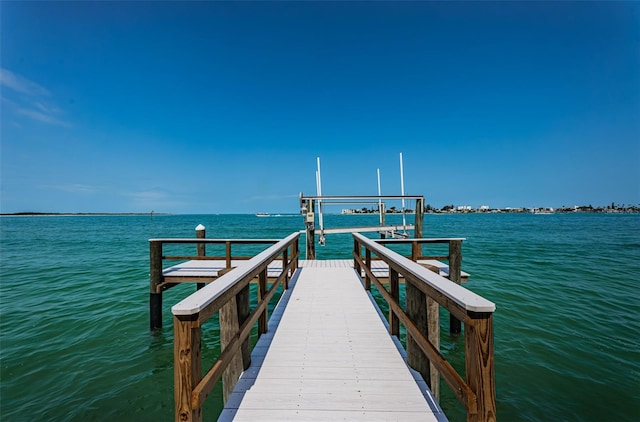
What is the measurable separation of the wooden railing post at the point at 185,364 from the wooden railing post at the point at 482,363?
1594 mm

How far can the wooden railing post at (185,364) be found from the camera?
1.54 m

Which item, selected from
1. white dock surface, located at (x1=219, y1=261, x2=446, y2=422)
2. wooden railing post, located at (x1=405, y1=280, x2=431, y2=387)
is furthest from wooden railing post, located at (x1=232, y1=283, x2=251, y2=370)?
wooden railing post, located at (x1=405, y1=280, x2=431, y2=387)

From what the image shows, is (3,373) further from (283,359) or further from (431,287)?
(431,287)

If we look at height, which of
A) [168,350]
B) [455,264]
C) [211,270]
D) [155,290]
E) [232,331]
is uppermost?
[232,331]

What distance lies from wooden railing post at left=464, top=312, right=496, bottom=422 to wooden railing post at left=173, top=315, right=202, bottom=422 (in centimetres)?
159

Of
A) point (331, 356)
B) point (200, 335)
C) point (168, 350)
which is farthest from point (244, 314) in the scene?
point (168, 350)

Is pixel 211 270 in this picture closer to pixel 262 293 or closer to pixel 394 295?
pixel 262 293

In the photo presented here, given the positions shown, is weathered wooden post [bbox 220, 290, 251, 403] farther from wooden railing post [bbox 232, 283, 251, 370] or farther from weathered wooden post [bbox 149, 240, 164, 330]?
weathered wooden post [bbox 149, 240, 164, 330]

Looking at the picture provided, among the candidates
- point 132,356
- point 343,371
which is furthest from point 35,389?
point 343,371

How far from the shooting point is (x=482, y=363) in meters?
1.51

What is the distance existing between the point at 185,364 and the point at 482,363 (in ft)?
5.68

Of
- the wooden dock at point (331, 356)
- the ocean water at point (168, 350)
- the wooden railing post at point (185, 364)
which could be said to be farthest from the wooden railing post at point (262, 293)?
the wooden railing post at point (185, 364)

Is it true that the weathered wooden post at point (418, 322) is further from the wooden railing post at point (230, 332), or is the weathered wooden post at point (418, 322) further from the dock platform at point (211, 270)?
the dock platform at point (211, 270)

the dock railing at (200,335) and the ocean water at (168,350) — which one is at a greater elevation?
the dock railing at (200,335)
